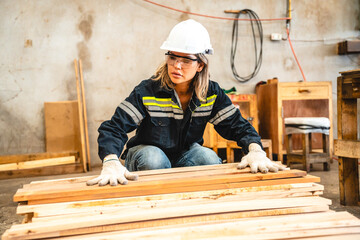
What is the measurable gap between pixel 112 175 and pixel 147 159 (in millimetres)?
534

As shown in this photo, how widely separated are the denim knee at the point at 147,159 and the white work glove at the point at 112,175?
0.36 m

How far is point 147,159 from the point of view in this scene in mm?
2176

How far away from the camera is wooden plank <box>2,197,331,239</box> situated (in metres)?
1.20

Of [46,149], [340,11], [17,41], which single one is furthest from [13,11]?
[340,11]

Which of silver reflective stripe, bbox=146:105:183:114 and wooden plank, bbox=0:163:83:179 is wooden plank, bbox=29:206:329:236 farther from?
wooden plank, bbox=0:163:83:179

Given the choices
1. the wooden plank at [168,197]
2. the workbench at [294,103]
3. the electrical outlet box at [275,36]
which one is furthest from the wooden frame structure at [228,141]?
the wooden plank at [168,197]

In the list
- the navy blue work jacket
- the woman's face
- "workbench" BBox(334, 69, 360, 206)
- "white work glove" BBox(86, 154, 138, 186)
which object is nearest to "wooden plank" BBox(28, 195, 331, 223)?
"white work glove" BBox(86, 154, 138, 186)

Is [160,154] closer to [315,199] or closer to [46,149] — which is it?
[315,199]

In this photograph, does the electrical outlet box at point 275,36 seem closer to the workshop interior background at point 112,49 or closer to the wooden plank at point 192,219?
the workshop interior background at point 112,49

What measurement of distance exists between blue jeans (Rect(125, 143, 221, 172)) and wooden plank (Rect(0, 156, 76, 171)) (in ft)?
8.64

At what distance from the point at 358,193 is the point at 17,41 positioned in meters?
4.81

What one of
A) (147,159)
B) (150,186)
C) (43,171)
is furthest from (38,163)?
(150,186)

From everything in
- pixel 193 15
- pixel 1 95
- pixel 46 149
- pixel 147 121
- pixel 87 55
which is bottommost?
pixel 46 149

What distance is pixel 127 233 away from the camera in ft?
4.02
